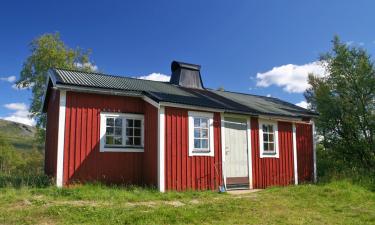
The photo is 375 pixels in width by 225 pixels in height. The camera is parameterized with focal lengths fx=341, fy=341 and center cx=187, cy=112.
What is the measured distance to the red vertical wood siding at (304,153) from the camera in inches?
547

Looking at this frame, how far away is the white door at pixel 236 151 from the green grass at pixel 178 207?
168 centimetres

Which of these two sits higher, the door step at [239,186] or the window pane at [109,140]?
the window pane at [109,140]

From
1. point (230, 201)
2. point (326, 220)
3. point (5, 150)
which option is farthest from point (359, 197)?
point (5, 150)

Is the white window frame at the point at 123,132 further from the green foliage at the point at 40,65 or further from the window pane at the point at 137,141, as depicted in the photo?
the green foliage at the point at 40,65

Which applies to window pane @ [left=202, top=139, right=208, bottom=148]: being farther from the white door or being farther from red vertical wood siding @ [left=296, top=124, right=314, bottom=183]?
red vertical wood siding @ [left=296, top=124, right=314, bottom=183]

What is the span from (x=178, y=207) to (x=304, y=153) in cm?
838

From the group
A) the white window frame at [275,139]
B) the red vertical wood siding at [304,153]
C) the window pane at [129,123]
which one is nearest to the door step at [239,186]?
the white window frame at [275,139]

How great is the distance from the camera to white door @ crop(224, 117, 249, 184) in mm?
11547

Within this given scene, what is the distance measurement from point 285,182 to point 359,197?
3594 millimetres

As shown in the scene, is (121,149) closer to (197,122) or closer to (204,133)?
(197,122)

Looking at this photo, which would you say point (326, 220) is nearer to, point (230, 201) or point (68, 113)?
point (230, 201)

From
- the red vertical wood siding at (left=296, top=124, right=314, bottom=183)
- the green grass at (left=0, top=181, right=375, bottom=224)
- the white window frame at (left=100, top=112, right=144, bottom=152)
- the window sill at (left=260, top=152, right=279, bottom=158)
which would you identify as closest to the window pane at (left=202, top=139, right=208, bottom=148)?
the green grass at (left=0, top=181, right=375, bottom=224)

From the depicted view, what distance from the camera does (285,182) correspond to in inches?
514

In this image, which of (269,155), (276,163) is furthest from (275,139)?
(276,163)
